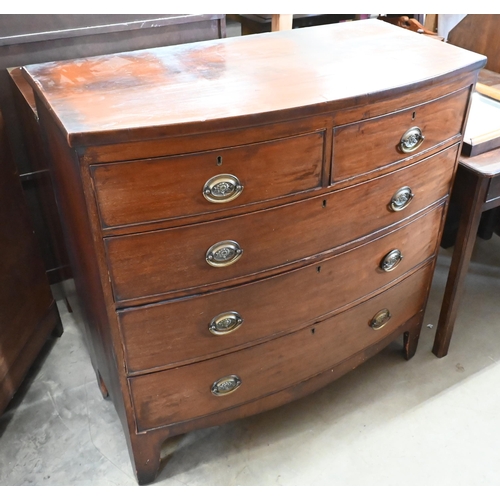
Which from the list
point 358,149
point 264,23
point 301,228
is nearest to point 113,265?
point 301,228

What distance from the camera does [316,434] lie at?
5.12ft

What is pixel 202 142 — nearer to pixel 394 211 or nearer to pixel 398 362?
pixel 394 211

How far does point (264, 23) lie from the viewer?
1967 millimetres

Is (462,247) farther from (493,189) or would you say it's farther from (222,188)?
(222,188)

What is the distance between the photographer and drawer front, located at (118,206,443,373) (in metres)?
1.15

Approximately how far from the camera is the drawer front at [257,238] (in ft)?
3.44

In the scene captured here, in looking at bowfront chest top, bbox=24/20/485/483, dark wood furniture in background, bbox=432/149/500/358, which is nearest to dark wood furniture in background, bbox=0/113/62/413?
bowfront chest top, bbox=24/20/485/483

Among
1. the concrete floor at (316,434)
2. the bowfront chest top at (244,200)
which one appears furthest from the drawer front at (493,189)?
the concrete floor at (316,434)

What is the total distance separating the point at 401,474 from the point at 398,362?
0.40m

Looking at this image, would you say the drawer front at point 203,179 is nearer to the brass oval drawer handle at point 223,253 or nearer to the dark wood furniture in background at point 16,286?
the brass oval drawer handle at point 223,253

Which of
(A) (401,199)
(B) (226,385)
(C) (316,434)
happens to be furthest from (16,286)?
(A) (401,199)

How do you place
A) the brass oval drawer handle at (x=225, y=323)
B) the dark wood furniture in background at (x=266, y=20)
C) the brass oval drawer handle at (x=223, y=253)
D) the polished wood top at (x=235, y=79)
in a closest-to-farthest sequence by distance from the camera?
the polished wood top at (x=235, y=79)
the brass oval drawer handle at (x=223, y=253)
the brass oval drawer handle at (x=225, y=323)
the dark wood furniture in background at (x=266, y=20)

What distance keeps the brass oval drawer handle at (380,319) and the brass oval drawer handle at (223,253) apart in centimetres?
55

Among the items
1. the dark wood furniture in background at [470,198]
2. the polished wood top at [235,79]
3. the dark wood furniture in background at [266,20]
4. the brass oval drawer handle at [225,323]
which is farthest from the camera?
the dark wood furniture in background at [266,20]
